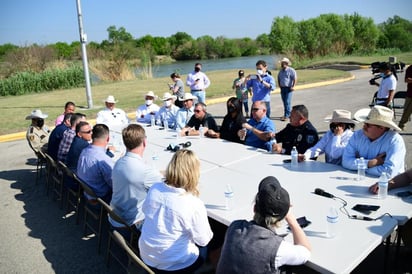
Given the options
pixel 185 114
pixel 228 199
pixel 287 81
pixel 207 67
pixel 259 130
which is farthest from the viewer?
pixel 207 67

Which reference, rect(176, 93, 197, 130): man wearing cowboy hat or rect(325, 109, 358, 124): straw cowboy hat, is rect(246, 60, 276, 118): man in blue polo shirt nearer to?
rect(176, 93, 197, 130): man wearing cowboy hat

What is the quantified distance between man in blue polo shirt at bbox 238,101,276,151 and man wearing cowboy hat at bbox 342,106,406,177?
1.50 meters

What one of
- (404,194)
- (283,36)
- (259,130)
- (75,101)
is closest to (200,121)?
(259,130)

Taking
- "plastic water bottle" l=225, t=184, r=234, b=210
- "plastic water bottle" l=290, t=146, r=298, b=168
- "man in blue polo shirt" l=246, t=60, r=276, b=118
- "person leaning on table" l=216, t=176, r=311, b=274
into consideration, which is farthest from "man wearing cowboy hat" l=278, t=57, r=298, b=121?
"person leaning on table" l=216, t=176, r=311, b=274

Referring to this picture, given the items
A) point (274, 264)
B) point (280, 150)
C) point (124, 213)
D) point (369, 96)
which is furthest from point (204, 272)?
point (369, 96)

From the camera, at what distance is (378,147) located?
3.78 metres

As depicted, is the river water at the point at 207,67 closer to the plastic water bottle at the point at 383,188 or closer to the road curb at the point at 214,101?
the road curb at the point at 214,101

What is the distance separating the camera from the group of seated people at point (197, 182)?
218cm

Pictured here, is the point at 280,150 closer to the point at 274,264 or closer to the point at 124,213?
the point at 124,213

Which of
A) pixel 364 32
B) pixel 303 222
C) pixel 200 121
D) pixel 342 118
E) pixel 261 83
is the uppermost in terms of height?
pixel 364 32

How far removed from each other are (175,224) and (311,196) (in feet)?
4.68

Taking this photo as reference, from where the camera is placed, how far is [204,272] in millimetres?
2750

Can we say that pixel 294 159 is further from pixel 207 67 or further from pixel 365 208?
pixel 207 67

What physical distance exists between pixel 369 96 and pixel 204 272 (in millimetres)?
12635
